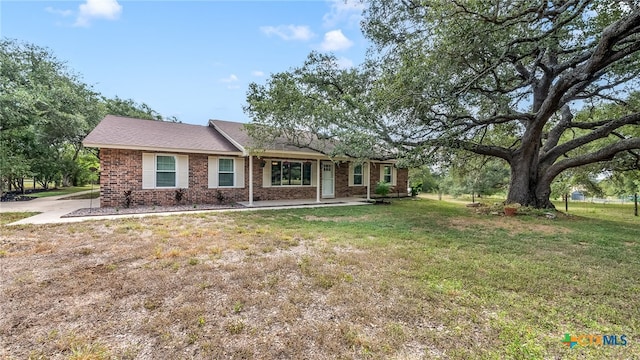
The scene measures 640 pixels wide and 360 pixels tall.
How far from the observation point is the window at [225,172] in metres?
11.4

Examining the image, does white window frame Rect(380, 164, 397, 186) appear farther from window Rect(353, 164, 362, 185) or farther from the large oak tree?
the large oak tree

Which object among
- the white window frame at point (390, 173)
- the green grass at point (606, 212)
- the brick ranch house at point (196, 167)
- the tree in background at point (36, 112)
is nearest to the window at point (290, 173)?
the brick ranch house at point (196, 167)

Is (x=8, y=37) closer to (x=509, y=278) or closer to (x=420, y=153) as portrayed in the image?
(x=420, y=153)

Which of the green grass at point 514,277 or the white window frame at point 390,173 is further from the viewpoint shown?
the white window frame at point 390,173

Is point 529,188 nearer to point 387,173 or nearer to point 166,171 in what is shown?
point 387,173

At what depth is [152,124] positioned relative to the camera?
12336 millimetres

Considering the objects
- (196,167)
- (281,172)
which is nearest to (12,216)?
(196,167)

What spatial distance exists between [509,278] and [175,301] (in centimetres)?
429

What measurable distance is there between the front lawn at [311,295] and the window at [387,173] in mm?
10587

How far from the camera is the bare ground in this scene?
2.28 meters

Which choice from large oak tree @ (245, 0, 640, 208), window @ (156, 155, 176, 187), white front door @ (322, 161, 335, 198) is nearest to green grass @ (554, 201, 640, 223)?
large oak tree @ (245, 0, 640, 208)

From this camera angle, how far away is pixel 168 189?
10.3 metres

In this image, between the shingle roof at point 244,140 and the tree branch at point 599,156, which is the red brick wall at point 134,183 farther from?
the tree branch at point 599,156

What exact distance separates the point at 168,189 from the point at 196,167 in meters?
1.30
